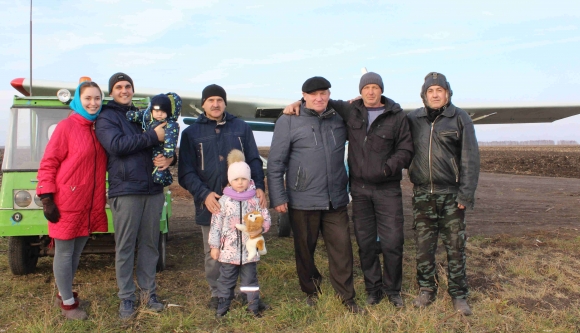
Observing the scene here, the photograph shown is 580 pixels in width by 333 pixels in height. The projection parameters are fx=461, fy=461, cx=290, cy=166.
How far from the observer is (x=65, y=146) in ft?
11.7

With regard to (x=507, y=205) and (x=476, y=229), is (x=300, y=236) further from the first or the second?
(x=507, y=205)

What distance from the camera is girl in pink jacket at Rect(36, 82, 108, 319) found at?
3.51m

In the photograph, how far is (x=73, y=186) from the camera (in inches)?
140

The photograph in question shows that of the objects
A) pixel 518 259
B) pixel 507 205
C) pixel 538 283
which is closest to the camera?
pixel 538 283

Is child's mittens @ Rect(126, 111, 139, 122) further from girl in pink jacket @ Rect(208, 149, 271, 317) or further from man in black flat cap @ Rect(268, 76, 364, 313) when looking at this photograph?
man in black flat cap @ Rect(268, 76, 364, 313)

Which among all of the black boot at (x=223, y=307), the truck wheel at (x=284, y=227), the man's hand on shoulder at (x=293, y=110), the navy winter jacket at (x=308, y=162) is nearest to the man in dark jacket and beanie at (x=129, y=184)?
the black boot at (x=223, y=307)

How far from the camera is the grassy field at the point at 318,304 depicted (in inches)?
138

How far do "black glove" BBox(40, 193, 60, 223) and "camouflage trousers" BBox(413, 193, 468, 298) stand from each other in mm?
2938

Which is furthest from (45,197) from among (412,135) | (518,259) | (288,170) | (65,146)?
(518,259)

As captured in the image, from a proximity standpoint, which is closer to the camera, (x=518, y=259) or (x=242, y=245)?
(x=242, y=245)

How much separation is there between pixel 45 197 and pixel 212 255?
51.9 inches

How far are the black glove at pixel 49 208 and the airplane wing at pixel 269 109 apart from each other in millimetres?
4282

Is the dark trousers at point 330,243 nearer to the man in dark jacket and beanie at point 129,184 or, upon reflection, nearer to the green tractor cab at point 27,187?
the man in dark jacket and beanie at point 129,184

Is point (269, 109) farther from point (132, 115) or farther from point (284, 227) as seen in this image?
point (132, 115)
